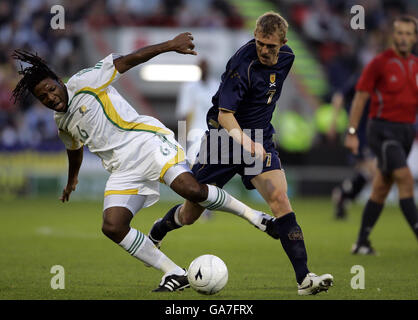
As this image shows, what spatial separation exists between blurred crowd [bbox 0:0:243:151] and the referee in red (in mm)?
10221

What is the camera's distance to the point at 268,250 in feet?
28.7

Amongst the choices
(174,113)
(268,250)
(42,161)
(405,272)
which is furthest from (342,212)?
(174,113)

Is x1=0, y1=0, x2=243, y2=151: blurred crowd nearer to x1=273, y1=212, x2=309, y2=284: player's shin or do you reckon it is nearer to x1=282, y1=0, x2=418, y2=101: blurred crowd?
x1=282, y1=0, x2=418, y2=101: blurred crowd

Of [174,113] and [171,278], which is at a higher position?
[174,113]

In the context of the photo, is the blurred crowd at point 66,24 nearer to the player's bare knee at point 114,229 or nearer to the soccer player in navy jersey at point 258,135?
the soccer player in navy jersey at point 258,135

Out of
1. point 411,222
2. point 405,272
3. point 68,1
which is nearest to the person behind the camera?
point 405,272

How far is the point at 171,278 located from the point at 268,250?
3.14 m

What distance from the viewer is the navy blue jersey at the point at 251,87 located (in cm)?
576

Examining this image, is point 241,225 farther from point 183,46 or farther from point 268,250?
point 183,46

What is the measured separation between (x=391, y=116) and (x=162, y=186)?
7528mm

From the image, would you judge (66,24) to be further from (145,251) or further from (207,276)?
(207,276)

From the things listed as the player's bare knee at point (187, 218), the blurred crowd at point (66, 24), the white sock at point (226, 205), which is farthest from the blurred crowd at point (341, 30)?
the white sock at point (226, 205)

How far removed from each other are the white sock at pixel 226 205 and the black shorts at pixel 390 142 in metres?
2.37
